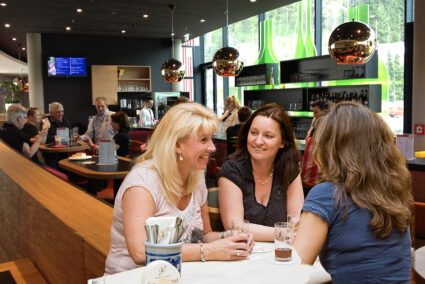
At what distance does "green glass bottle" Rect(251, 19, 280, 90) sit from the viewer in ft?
32.9

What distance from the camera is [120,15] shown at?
9.12 meters

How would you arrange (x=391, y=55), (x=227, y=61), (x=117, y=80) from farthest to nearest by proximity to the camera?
(x=117, y=80) < (x=391, y=55) < (x=227, y=61)

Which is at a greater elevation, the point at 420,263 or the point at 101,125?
the point at 101,125

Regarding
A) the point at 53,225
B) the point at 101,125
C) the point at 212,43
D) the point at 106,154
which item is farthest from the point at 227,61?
the point at 212,43

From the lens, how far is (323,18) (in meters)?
8.81

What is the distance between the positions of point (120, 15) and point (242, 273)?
8463 mm

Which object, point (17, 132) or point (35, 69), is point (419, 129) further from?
point (35, 69)

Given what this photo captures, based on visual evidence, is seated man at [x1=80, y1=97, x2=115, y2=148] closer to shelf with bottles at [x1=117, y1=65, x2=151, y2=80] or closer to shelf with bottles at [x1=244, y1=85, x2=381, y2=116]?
shelf with bottles at [x1=244, y1=85, x2=381, y2=116]

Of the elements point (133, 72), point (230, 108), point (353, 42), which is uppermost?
point (133, 72)

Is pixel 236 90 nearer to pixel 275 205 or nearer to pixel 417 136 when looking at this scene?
pixel 417 136

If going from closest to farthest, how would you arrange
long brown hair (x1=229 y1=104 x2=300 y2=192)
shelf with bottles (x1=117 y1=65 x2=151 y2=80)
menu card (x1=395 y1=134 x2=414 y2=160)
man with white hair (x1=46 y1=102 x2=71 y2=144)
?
long brown hair (x1=229 y1=104 x2=300 y2=192)
menu card (x1=395 y1=134 x2=414 y2=160)
man with white hair (x1=46 y1=102 x2=71 y2=144)
shelf with bottles (x1=117 y1=65 x2=151 y2=80)

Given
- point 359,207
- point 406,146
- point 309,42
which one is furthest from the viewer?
point 309,42

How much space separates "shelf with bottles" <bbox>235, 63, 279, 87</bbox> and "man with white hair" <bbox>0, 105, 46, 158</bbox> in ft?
18.1

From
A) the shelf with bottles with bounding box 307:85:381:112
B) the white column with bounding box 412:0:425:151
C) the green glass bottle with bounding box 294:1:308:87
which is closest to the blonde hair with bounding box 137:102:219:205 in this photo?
the white column with bounding box 412:0:425:151
